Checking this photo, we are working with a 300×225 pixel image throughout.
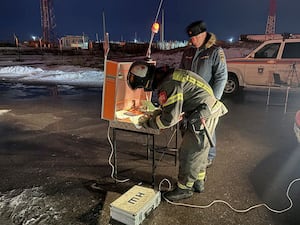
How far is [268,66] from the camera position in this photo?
9523mm

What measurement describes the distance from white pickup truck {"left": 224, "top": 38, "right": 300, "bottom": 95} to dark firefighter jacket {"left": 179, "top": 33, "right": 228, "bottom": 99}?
6162mm

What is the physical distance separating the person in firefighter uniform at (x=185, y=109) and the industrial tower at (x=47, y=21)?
2662 inches

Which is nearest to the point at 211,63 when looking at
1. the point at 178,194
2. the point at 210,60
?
the point at 210,60

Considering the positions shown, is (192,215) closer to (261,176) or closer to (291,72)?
(261,176)

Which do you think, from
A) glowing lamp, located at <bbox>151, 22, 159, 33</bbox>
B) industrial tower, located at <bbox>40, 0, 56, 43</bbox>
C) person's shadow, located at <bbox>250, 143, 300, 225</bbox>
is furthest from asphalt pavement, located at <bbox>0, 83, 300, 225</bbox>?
industrial tower, located at <bbox>40, 0, 56, 43</bbox>

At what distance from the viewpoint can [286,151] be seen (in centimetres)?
513

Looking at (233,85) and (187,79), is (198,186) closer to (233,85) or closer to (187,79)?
(187,79)

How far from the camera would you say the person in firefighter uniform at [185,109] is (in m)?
2.91

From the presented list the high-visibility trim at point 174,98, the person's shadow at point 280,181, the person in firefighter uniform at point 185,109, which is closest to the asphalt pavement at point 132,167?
the person's shadow at point 280,181

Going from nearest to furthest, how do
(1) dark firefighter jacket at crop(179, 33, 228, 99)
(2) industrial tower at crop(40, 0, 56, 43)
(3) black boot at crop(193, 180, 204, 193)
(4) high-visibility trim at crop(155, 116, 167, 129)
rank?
(4) high-visibility trim at crop(155, 116, 167, 129) → (3) black boot at crop(193, 180, 204, 193) → (1) dark firefighter jacket at crop(179, 33, 228, 99) → (2) industrial tower at crop(40, 0, 56, 43)

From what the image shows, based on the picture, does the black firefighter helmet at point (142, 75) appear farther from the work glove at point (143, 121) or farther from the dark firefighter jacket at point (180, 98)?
the work glove at point (143, 121)

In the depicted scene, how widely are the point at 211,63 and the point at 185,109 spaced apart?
3.18 feet

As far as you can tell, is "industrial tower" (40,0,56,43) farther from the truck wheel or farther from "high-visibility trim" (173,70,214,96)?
"high-visibility trim" (173,70,214,96)

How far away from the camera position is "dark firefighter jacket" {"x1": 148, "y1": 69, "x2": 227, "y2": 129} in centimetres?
288
